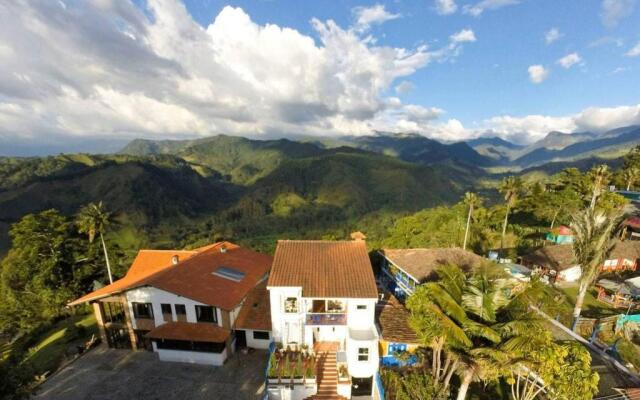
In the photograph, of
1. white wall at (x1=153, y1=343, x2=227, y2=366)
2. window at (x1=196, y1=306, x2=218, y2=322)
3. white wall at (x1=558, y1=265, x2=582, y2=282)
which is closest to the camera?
white wall at (x1=153, y1=343, x2=227, y2=366)

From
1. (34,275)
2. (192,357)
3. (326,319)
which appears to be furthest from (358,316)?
(34,275)

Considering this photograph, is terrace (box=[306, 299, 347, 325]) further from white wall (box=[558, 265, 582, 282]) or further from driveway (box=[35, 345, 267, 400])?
white wall (box=[558, 265, 582, 282])

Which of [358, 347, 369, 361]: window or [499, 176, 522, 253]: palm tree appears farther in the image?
[499, 176, 522, 253]: palm tree

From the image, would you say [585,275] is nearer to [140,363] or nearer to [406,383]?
[406,383]

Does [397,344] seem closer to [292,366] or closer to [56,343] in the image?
[292,366]

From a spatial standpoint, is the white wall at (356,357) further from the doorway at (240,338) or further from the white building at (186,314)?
the doorway at (240,338)

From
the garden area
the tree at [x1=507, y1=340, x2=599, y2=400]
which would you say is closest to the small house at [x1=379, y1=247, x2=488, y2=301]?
the garden area
